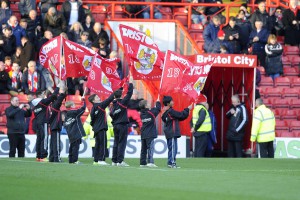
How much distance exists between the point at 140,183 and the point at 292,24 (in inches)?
736

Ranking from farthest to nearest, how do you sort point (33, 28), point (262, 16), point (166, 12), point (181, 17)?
1. point (166, 12)
2. point (181, 17)
3. point (262, 16)
4. point (33, 28)

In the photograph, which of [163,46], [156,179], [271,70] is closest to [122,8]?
[163,46]

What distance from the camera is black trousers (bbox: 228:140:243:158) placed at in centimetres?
3300

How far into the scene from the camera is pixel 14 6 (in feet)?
117

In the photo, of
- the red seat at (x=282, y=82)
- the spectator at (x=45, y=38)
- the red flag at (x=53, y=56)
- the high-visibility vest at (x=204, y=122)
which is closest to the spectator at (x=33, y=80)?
the spectator at (x=45, y=38)

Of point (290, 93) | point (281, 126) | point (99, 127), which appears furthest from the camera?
point (290, 93)

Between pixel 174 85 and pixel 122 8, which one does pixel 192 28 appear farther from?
pixel 174 85

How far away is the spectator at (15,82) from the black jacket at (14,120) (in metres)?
2.85

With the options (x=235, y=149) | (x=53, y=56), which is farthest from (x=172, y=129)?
(x=235, y=149)

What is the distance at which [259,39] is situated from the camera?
3597 centimetres

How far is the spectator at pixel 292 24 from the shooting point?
37.0 meters

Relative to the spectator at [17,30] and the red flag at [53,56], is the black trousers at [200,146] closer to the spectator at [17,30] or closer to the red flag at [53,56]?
the red flag at [53,56]

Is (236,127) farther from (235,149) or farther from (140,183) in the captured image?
(140,183)

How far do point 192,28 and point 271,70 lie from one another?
299 centimetres
